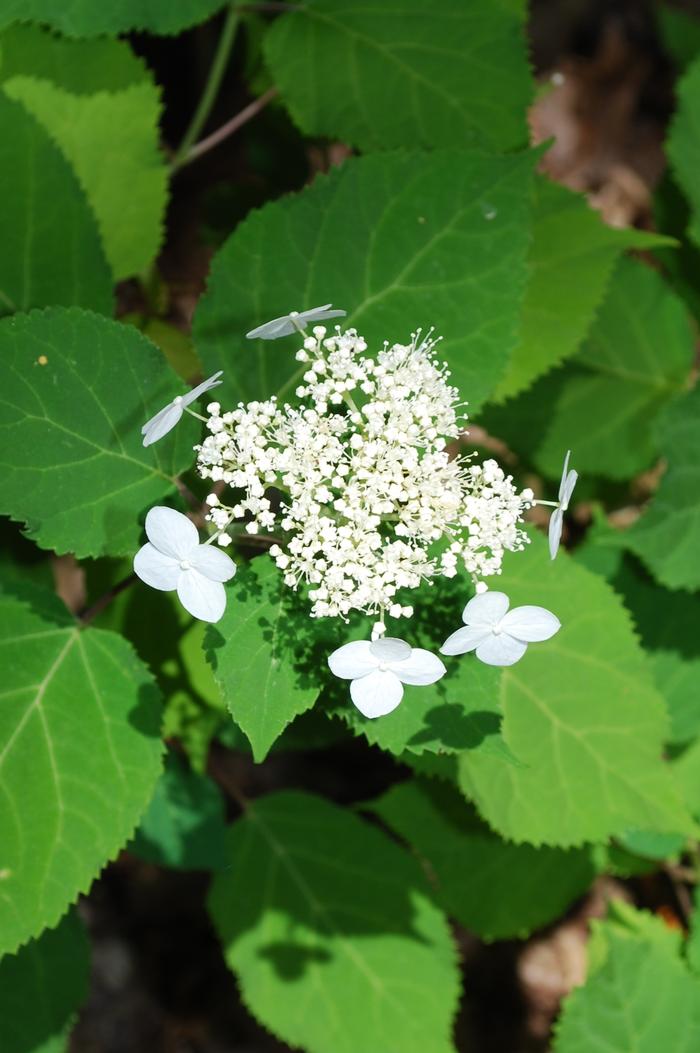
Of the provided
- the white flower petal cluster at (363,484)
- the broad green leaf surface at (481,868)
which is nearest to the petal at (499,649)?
the white flower petal cluster at (363,484)

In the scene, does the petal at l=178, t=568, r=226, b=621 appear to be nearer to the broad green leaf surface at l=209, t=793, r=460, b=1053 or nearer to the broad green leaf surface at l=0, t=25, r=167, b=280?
the broad green leaf surface at l=0, t=25, r=167, b=280

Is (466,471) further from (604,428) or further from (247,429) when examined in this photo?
(604,428)

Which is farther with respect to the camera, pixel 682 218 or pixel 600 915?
pixel 600 915

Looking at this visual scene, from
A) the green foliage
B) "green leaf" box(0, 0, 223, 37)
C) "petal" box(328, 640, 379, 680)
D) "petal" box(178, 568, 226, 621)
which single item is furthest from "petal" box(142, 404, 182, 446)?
the green foliage

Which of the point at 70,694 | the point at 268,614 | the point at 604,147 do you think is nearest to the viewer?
the point at 268,614

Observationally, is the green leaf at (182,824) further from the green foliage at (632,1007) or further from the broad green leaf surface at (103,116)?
the broad green leaf surface at (103,116)

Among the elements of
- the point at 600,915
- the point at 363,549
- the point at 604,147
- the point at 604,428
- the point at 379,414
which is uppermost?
the point at 379,414

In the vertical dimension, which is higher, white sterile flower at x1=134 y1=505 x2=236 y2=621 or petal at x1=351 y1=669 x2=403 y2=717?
white sterile flower at x1=134 y1=505 x2=236 y2=621

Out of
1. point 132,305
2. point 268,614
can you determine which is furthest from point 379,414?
point 132,305
